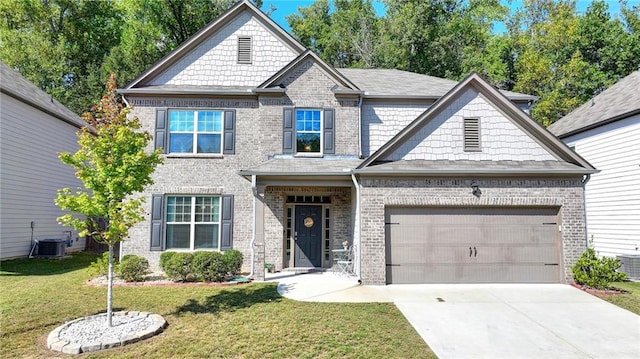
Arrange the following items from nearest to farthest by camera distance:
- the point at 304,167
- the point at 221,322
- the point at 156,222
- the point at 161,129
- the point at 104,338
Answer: the point at 104,338 → the point at 221,322 → the point at 304,167 → the point at 156,222 → the point at 161,129

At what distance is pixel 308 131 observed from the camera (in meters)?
12.2

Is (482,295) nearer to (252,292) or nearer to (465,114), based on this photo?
(465,114)

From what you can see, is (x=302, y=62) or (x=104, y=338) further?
(x=302, y=62)

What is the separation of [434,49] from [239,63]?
19514 mm

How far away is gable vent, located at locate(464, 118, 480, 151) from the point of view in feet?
34.3

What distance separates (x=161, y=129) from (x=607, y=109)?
17.1 m

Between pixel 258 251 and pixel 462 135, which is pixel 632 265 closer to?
pixel 462 135

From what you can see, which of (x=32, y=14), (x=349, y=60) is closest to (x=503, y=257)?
(x=349, y=60)

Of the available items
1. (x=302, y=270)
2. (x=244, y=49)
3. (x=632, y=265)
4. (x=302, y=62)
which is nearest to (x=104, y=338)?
(x=302, y=270)

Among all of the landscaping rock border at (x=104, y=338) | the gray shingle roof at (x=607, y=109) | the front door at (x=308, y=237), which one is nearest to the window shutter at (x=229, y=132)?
the front door at (x=308, y=237)

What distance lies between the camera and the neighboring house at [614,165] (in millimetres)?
12117

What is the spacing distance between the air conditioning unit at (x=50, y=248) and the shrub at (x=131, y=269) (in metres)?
6.02

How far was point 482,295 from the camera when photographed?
343 inches

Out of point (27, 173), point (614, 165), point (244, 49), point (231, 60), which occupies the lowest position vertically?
point (27, 173)
